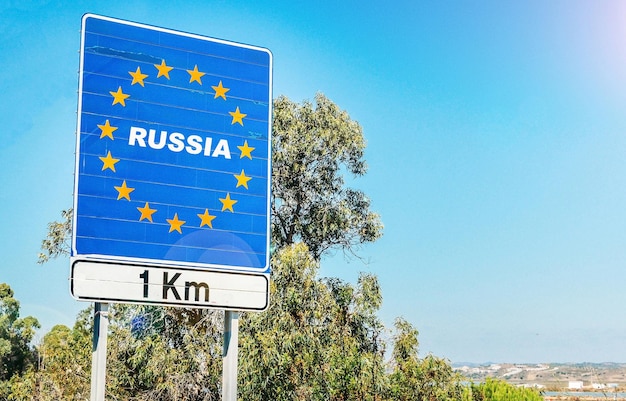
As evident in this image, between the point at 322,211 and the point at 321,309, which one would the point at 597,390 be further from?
the point at 322,211

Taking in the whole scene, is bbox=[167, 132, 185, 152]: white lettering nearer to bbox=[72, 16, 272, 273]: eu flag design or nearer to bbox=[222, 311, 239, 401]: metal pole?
bbox=[72, 16, 272, 273]: eu flag design

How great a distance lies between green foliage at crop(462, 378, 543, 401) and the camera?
9515 millimetres

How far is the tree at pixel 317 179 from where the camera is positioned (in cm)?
1352

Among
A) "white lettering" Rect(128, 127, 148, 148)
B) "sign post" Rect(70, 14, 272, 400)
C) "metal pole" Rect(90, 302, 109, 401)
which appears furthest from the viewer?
"white lettering" Rect(128, 127, 148, 148)

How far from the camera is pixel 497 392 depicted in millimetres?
9547

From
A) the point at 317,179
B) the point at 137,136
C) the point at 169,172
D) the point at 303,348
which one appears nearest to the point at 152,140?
the point at 137,136

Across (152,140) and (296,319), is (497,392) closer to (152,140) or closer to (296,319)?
(296,319)

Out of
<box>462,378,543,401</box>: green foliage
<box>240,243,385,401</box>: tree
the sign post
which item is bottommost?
<box>462,378,543,401</box>: green foliage

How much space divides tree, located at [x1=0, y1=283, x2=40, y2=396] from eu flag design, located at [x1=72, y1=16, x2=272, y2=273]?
928 inches

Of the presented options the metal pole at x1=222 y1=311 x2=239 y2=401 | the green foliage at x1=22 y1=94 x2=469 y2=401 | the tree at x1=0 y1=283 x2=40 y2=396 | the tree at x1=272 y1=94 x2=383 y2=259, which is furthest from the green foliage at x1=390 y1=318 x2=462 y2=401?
the tree at x1=0 y1=283 x2=40 y2=396

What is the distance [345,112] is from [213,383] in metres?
5.78

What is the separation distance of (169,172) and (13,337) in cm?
2480

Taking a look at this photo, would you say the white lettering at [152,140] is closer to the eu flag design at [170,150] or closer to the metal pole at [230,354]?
the eu flag design at [170,150]

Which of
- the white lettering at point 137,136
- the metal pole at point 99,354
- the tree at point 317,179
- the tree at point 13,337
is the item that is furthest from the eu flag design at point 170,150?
the tree at point 13,337
